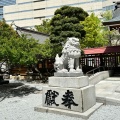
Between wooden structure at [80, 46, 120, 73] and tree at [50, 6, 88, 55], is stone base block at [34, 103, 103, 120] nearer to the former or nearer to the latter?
tree at [50, 6, 88, 55]

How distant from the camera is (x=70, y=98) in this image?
731cm

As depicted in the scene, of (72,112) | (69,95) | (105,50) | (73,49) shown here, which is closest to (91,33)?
(105,50)

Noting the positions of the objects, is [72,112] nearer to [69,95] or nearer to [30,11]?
[69,95]

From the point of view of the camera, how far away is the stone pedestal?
283 inches

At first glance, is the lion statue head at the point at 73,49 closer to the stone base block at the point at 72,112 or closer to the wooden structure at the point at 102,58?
the stone base block at the point at 72,112

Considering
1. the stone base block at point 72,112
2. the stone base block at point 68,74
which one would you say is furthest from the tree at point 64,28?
the stone base block at point 72,112

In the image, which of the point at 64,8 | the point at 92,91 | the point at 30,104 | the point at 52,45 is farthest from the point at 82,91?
the point at 64,8

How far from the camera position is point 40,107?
8.01m

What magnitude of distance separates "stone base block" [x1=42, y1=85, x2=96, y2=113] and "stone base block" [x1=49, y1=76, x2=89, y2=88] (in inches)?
6.7

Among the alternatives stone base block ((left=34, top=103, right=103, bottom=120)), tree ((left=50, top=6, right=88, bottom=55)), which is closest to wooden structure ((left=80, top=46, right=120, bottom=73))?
tree ((left=50, top=6, right=88, bottom=55))

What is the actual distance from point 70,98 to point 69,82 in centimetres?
64

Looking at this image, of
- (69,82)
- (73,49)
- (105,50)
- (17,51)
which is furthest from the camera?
(105,50)

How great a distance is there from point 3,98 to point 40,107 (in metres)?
4.16

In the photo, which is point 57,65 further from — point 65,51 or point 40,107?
point 40,107
